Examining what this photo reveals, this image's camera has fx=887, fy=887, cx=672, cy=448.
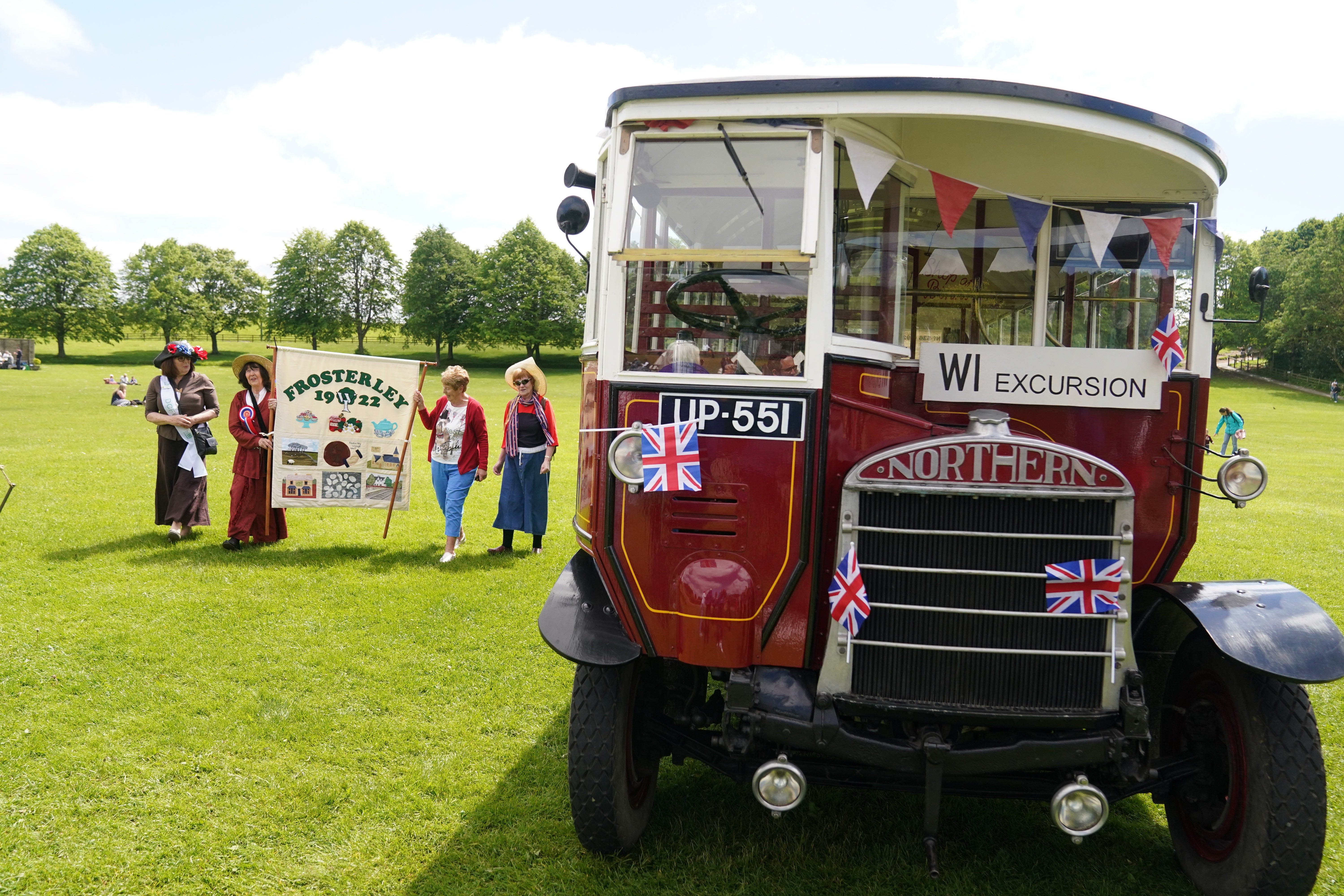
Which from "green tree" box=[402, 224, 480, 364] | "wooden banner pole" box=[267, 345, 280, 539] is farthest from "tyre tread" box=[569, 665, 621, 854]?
"green tree" box=[402, 224, 480, 364]

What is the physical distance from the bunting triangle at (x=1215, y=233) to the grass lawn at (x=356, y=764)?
8.84 feet

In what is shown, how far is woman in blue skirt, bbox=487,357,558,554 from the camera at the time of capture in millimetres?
8875

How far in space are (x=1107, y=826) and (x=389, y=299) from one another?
A: 234ft

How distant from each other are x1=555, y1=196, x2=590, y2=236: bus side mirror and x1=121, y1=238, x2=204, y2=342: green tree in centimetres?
7417

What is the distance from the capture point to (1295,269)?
203 ft

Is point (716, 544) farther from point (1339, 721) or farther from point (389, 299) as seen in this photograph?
point (389, 299)

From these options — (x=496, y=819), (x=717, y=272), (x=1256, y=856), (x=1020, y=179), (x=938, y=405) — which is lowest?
(x=496, y=819)

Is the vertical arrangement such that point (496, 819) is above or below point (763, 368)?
below

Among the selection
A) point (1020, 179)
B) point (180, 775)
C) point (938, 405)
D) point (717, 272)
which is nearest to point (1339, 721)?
point (938, 405)

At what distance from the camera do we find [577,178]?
15.8ft

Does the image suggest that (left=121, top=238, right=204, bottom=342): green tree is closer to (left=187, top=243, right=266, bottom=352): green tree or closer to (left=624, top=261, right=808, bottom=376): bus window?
(left=187, top=243, right=266, bottom=352): green tree

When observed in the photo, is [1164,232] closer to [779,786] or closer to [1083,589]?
[1083,589]

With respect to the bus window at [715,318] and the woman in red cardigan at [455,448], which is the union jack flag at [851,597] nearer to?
the bus window at [715,318]

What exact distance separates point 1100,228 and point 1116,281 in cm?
50
